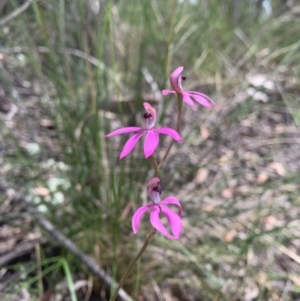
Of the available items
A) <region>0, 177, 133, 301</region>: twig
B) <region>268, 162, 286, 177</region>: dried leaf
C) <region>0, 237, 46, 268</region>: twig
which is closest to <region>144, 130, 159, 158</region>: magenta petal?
<region>0, 177, 133, 301</region>: twig

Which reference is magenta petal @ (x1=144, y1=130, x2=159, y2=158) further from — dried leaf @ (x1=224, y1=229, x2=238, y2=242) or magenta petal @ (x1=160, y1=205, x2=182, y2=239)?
dried leaf @ (x1=224, y1=229, x2=238, y2=242)

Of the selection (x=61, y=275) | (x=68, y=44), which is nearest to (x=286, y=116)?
(x=68, y=44)

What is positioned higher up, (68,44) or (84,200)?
(68,44)

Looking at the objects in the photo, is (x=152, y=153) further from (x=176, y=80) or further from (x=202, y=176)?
(x=202, y=176)

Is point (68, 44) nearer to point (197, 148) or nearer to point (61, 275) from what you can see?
point (197, 148)

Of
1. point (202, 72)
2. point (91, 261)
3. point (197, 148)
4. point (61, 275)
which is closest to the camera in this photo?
point (91, 261)

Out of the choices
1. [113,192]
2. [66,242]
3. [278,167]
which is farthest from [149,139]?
[278,167]

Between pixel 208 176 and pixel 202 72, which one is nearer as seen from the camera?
pixel 208 176
